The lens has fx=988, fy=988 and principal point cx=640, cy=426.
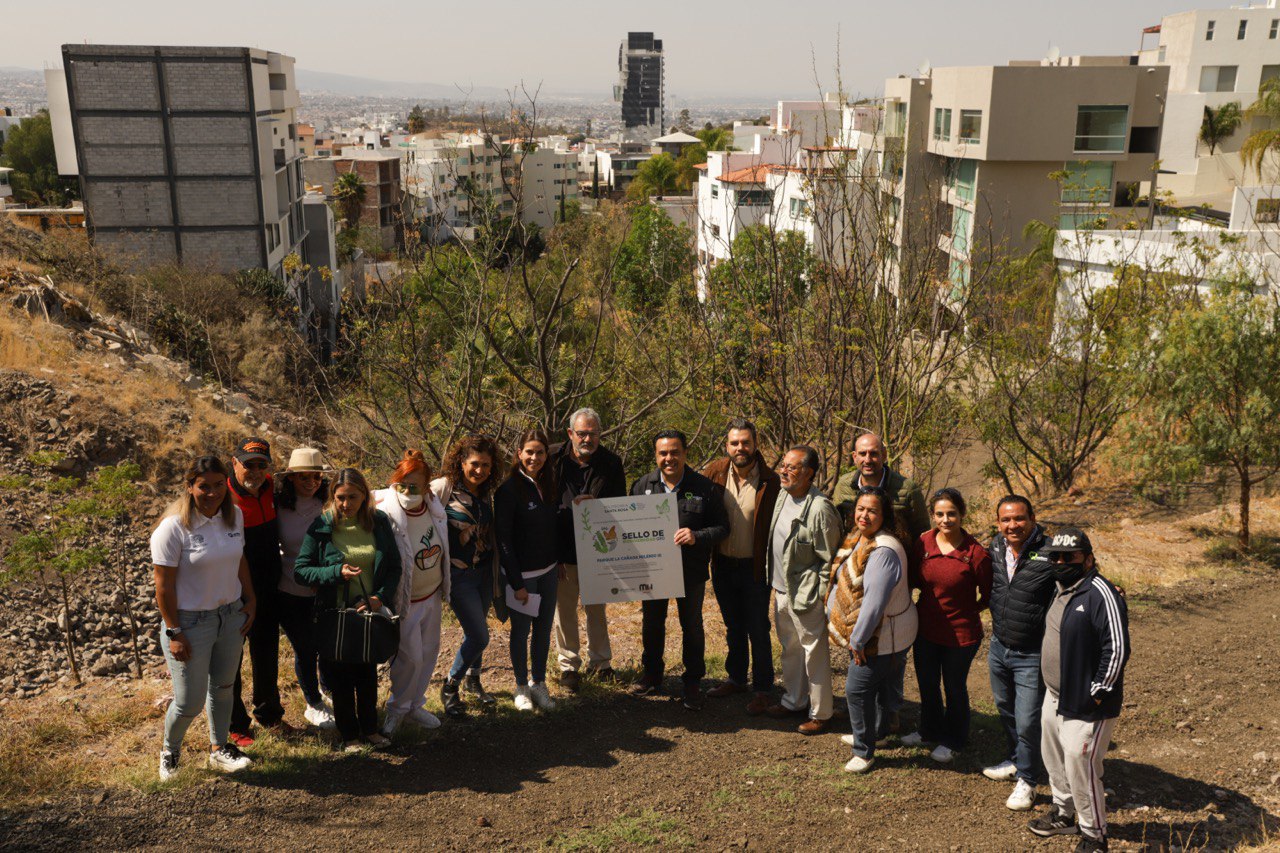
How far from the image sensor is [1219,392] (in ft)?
36.6

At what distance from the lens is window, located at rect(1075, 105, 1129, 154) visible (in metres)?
32.2

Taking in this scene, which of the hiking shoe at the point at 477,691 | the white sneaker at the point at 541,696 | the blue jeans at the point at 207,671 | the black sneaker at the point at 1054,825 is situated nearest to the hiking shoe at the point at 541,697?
the white sneaker at the point at 541,696

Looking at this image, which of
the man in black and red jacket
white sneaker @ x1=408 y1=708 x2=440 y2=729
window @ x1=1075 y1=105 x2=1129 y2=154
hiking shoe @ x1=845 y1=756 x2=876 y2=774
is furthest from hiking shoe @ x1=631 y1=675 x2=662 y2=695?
window @ x1=1075 y1=105 x2=1129 y2=154

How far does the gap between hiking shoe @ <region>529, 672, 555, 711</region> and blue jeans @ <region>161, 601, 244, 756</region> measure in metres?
2.00

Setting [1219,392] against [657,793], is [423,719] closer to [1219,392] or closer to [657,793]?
[657,793]

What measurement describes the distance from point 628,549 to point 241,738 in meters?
2.70

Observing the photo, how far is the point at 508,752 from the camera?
636cm

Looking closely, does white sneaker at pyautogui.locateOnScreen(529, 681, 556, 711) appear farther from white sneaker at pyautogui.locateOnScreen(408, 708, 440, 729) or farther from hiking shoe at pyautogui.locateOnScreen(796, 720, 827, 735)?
hiking shoe at pyautogui.locateOnScreen(796, 720, 827, 735)

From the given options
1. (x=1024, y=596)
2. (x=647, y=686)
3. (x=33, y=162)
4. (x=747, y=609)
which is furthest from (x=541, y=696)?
(x=33, y=162)

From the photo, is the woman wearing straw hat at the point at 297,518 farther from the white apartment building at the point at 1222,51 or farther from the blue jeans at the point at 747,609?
the white apartment building at the point at 1222,51

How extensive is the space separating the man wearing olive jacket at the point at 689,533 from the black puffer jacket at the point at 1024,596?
1.76m

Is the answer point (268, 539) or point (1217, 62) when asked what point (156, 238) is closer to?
point (268, 539)

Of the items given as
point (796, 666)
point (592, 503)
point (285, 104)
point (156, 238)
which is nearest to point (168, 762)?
point (592, 503)

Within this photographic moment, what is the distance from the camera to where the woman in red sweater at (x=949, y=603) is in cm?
579
